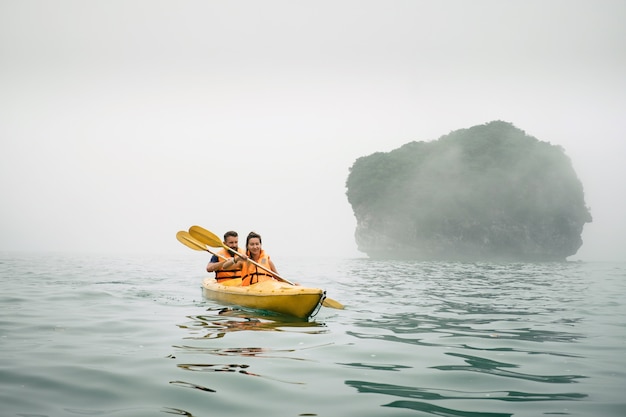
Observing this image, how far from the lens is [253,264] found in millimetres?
9633

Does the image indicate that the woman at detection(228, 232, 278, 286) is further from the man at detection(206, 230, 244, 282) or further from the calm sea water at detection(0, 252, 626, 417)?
the calm sea water at detection(0, 252, 626, 417)

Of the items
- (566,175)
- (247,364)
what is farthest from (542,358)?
(566,175)

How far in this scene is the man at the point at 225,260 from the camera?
33.9ft

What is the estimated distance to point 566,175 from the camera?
68938mm

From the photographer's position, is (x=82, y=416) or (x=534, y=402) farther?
(x=534, y=402)

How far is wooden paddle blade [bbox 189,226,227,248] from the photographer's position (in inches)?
413

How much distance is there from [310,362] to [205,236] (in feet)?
20.4

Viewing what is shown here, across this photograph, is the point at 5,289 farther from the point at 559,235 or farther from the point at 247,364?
the point at 559,235

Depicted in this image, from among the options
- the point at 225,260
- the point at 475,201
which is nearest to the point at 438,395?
the point at 225,260

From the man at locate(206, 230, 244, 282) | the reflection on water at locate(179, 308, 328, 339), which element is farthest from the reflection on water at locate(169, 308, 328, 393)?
the man at locate(206, 230, 244, 282)

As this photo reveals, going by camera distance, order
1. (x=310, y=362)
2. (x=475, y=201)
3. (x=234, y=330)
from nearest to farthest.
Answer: (x=310, y=362)
(x=234, y=330)
(x=475, y=201)

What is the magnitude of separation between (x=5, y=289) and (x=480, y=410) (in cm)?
1169

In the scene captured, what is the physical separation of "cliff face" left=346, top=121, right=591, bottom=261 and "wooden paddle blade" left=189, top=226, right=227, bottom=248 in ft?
186

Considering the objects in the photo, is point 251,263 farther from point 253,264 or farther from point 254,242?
point 254,242
